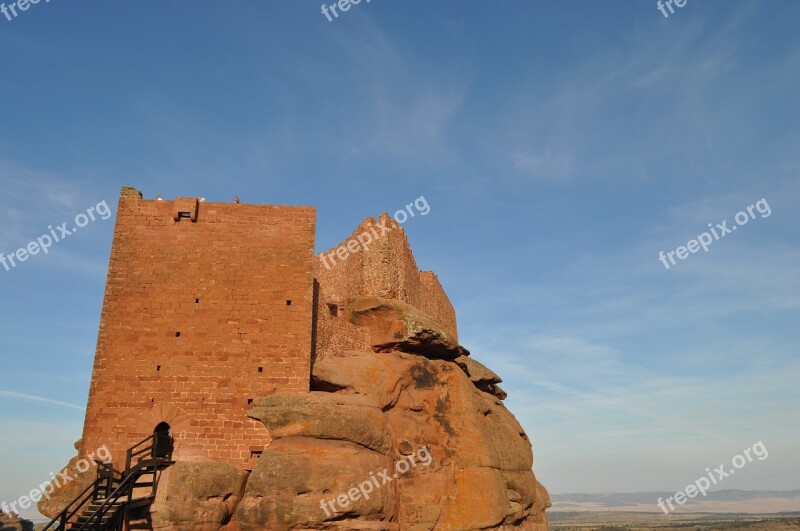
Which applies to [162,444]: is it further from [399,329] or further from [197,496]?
[399,329]

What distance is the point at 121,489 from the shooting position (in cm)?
1322

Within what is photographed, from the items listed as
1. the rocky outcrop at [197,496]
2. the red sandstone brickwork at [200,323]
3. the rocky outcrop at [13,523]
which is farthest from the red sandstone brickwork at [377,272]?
the rocky outcrop at [13,523]

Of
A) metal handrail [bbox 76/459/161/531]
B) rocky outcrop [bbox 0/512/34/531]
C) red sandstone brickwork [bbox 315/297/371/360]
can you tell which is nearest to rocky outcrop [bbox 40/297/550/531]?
red sandstone brickwork [bbox 315/297/371/360]

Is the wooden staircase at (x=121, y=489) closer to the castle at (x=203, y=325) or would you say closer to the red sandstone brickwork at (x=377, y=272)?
the castle at (x=203, y=325)

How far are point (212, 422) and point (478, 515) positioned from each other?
24.5ft

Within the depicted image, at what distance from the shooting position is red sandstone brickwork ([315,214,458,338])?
21828 mm

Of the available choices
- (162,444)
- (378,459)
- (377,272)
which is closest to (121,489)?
(162,444)

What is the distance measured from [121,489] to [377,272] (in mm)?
11253

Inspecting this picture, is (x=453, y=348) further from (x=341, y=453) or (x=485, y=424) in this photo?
(x=341, y=453)

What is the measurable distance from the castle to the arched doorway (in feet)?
0.45

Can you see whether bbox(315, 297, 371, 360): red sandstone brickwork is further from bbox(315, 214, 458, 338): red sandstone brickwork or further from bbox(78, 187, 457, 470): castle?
bbox(315, 214, 458, 338): red sandstone brickwork

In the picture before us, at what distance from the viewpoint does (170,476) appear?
1373cm

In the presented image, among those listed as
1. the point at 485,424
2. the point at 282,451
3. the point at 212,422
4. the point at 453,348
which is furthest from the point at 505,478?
the point at 212,422

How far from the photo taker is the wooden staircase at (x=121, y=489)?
41.7ft
